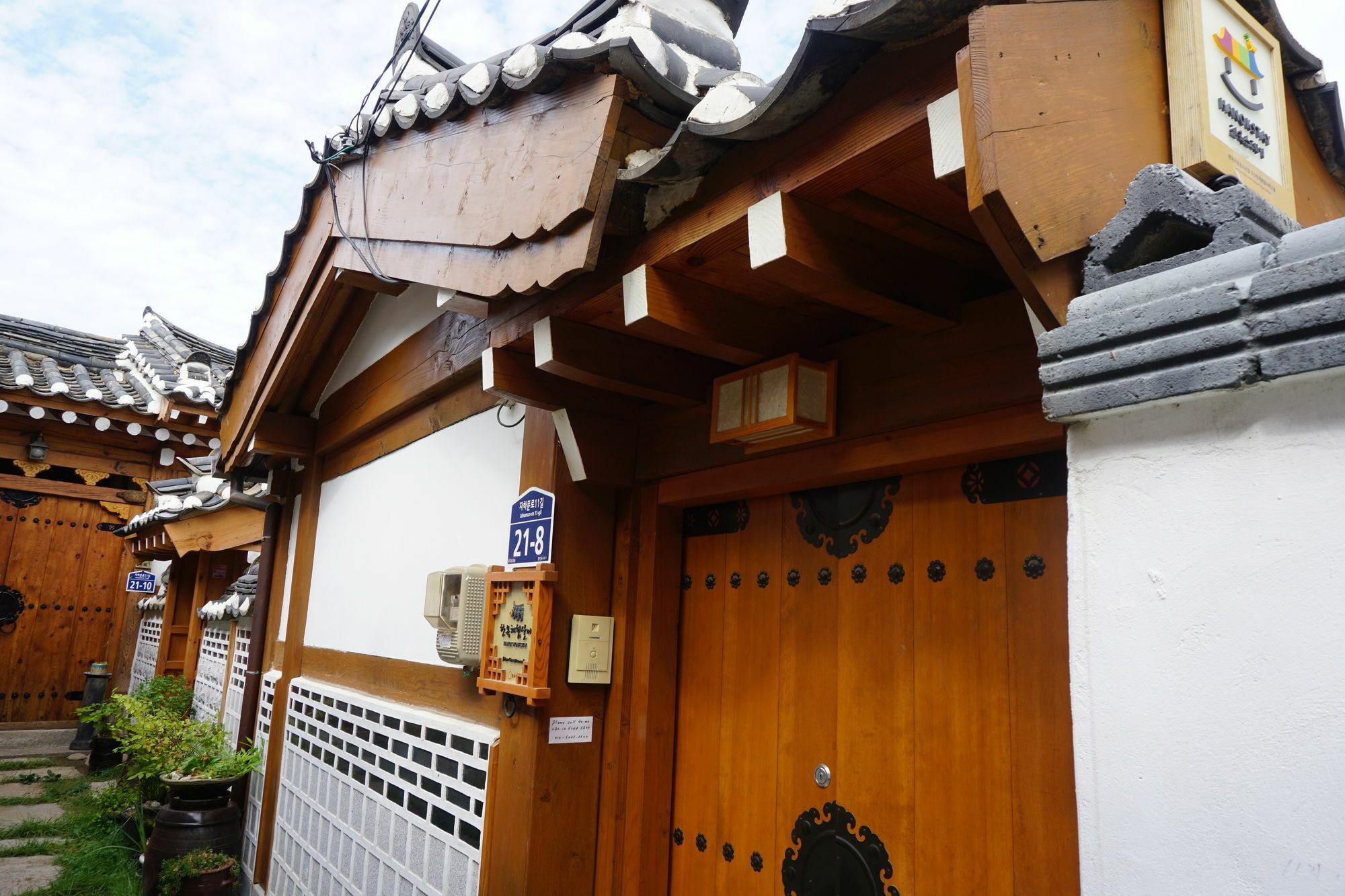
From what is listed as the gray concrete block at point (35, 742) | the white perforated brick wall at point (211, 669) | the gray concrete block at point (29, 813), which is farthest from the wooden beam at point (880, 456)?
the gray concrete block at point (35, 742)

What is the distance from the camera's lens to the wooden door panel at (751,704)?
8.99 feet

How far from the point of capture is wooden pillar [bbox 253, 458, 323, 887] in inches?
227

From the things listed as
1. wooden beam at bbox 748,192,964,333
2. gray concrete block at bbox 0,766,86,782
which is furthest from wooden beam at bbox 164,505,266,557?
wooden beam at bbox 748,192,964,333

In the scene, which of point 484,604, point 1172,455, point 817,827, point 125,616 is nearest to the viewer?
point 1172,455

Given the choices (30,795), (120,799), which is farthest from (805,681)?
(30,795)

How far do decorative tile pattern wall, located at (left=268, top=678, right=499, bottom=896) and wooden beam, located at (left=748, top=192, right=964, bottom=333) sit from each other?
2308 millimetres

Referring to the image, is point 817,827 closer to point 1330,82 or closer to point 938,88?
point 938,88

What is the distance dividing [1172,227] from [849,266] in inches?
30.2

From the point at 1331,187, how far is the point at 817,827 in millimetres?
2469

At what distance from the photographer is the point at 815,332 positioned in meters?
2.60

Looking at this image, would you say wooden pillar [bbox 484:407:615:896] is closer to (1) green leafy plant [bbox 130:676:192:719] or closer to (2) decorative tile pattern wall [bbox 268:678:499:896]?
(2) decorative tile pattern wall [bbox 268:678:499:896]

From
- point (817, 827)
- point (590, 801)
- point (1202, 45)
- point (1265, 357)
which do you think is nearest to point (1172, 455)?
point (1265, 357)

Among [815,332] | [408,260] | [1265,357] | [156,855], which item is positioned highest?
[408,260]

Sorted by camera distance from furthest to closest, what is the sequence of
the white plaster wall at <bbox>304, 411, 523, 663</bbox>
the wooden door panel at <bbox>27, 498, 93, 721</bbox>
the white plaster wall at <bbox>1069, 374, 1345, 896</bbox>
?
1. the wooden door panel at <bbox>27, 498, 93, 721</bbox>
2. the white plaster wall at <bbox>304, 411, 523, 663</bbox>
3. the white plaster wall at <bbox>1069, 374, 1345, 896</bbox>
